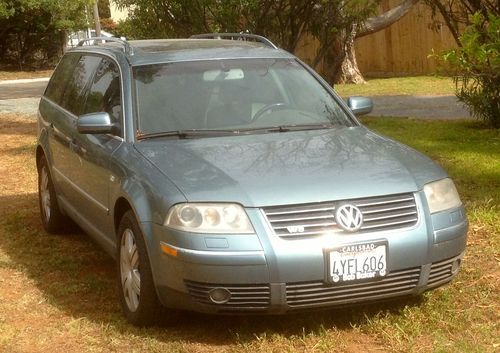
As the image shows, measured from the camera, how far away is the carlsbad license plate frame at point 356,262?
192 inches

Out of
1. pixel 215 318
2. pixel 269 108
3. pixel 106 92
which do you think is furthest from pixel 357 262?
pixel 106 92

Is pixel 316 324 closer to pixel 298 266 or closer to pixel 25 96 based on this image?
pixel 298 266

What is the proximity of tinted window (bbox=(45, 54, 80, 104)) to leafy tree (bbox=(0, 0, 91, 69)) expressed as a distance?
2685 cm

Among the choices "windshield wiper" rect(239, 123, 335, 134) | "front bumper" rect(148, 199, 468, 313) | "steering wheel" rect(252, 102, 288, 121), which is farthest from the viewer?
"steering wheel" rect(252, 102, 288, 121)

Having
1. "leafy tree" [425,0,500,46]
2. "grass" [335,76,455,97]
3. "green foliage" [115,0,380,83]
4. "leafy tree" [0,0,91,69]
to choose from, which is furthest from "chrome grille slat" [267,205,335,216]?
"leafy tree" [0,0,91,69]

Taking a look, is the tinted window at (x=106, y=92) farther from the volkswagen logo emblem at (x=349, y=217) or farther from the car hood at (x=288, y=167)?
the volkswagen logo emblem at (x=349, y=217)

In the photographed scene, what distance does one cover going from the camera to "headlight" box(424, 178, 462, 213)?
5.28 m

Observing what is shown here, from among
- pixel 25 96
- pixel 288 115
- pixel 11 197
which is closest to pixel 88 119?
pixel 288 115

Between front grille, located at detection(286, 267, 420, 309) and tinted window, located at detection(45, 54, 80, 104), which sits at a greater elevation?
tinted window, located at detection(45, 54, 80, 104)

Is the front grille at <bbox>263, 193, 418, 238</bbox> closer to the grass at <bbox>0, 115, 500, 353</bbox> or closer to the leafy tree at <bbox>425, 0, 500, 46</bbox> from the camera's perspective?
the grass at <bbox>0, 115, 500, 353</bbox>

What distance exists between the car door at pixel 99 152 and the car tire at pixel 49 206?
41.5 inches

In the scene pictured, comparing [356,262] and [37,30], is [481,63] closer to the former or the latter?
[356,262]

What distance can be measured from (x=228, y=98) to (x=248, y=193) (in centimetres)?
146

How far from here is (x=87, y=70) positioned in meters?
7.39
